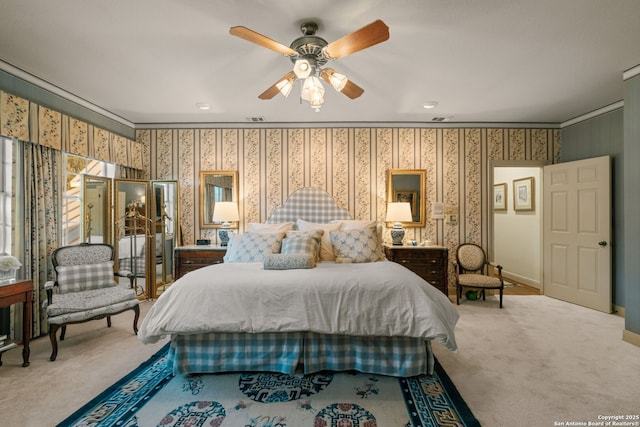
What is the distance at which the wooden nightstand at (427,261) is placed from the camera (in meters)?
4.29

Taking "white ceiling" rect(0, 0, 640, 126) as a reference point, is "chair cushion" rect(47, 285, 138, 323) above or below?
below

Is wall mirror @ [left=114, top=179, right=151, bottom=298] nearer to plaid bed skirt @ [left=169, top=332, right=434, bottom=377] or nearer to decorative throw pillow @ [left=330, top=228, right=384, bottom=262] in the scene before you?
plaid bed skirt @ [left=169, top=332, right=434, bottom=377]

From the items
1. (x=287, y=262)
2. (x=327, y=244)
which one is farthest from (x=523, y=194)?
(x=287, y=262)

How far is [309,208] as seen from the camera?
4.75 meters

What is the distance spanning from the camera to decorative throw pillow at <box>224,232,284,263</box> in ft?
10.7

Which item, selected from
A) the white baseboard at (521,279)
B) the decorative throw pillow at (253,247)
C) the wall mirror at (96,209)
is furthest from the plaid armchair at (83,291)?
the white baseboard at (521,279)

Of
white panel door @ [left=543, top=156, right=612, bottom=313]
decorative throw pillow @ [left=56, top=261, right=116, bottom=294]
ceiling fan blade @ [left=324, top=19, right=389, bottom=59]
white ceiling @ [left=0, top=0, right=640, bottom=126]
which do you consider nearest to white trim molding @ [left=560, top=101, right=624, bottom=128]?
white ceiling @ [left=0, top=0, right=640, bottom=126]

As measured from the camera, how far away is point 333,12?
214cm

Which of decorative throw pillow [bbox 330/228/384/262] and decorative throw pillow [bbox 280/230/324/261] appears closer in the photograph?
decorative throw pillow [bbox 280/230/324/261]

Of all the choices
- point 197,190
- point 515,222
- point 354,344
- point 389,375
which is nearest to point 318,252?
point 354,344

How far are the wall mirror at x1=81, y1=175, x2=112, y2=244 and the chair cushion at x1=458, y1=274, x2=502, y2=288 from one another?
4.89m

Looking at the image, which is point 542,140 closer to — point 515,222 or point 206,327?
point 515,222

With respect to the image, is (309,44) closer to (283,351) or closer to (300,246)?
(300,246)

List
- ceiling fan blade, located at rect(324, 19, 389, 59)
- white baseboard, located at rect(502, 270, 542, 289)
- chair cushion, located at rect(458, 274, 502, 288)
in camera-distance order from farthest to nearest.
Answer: white baseboard, located at rect(502, 270, 542, 289) < chair cushion, located at rect(458, 274, 502, 288) < ceiling fan blade, located at rect(324, 19, 389, 59)
